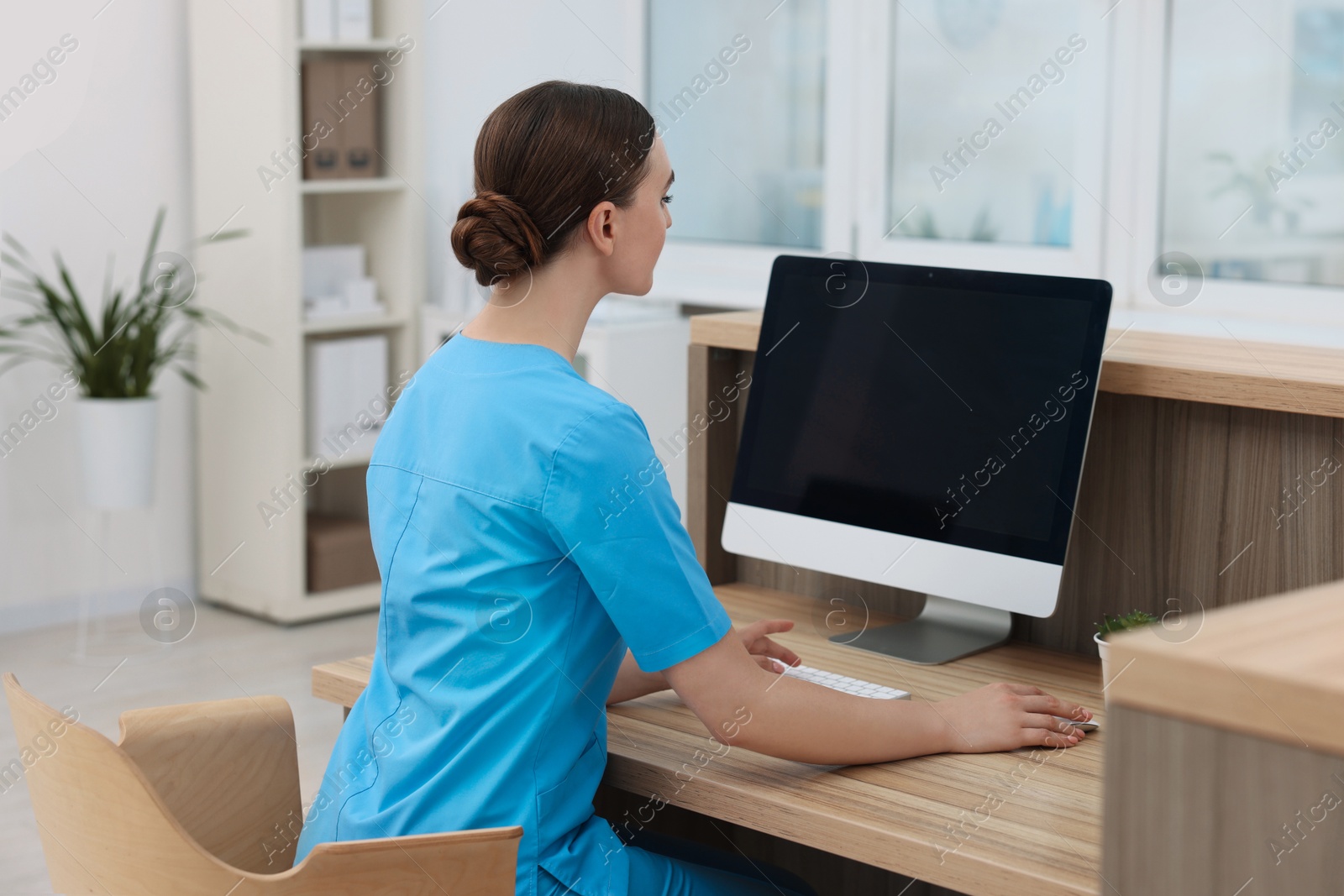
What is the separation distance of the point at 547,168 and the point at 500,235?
0.25 feet

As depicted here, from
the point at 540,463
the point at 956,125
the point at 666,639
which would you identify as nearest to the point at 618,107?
the point at 540,463

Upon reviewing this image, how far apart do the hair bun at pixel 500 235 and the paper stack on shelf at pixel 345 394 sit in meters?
2.94

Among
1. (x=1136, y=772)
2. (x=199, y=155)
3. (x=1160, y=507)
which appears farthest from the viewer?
(x=199, y=155)

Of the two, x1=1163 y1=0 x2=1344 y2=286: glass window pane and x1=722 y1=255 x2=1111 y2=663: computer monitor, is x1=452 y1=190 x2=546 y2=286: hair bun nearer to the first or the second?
x1=722 y1=255 x2=1111 y2=663: computer monitor

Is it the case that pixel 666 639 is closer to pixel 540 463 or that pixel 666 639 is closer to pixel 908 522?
pixel 540 463

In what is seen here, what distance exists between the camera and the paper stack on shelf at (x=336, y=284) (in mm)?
4219

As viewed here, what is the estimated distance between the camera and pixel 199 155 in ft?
13.9

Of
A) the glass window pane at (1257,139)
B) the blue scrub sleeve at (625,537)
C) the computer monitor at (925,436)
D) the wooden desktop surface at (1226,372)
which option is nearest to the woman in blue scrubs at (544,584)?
the blue scrub sleeve at (625,537)

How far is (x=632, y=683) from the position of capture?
1.55m

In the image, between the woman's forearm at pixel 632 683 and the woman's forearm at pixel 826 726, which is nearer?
the woman's forearm at pixel 826 726

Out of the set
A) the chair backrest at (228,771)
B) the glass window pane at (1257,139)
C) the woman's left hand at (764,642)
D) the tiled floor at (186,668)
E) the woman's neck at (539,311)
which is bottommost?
the tiled floor at (186,668)

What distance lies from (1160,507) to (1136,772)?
1.01 metres

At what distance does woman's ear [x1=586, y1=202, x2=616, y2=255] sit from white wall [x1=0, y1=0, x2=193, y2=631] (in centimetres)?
306

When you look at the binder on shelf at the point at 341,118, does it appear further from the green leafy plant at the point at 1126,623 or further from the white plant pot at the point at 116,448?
the green leafy plant at the point at 1126,623
